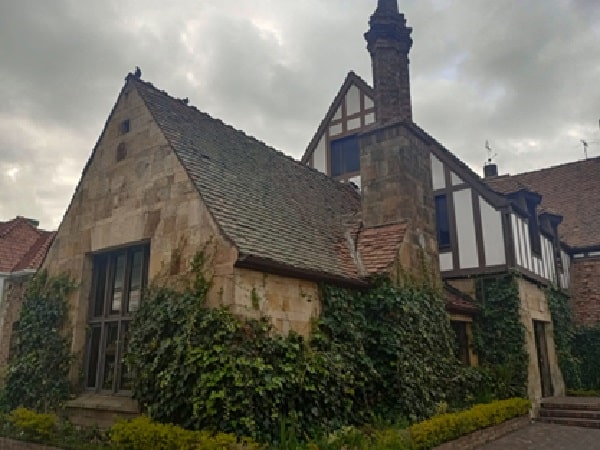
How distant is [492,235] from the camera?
12.9m

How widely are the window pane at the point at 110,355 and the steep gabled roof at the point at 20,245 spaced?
8.22m

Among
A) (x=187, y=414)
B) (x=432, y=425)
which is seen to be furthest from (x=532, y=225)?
(x=187, y=414)

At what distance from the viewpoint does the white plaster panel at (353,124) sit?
17.2m

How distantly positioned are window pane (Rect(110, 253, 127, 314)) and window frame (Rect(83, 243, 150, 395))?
3cm

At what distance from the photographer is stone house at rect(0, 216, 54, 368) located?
15281mm

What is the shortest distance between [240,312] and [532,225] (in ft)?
35.4

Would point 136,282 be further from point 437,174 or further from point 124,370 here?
point 437,174

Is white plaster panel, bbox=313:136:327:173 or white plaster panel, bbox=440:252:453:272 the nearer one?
white plaster panel, bbox=440:252:453:272

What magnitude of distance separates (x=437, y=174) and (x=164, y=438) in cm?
1039

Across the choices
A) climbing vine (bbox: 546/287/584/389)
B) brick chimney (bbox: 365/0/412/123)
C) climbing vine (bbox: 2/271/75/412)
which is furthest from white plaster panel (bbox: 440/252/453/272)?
climbing vine (bbox: 2/271/75/412)

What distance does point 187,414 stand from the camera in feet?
21.4

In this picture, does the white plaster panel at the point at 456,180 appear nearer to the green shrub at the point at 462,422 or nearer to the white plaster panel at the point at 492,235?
the white plaster panel at the point at 492,235

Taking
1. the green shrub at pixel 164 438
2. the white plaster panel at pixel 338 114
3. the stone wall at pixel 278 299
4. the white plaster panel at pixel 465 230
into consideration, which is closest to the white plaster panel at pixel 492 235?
the white plaster panel at pixel 465 230

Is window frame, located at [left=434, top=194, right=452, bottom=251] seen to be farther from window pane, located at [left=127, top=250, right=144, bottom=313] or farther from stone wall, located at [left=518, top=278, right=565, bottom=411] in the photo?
window pane, located at [left=127, top=250, right=144, bottom=313]
